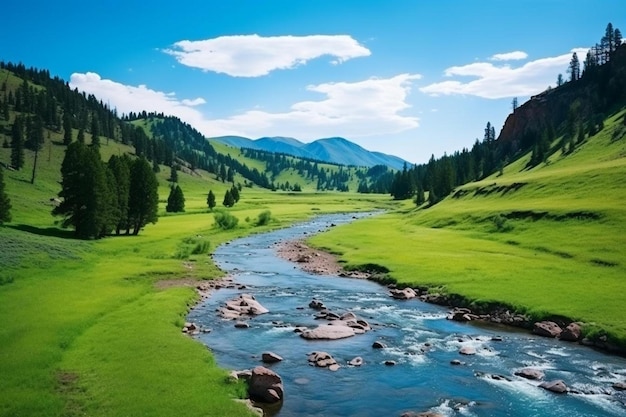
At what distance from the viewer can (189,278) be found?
57.0 metres

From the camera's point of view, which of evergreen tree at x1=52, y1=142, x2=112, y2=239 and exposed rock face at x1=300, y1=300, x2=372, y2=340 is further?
evergreen tree at x1=52, y1=142, x2=112, y2=239

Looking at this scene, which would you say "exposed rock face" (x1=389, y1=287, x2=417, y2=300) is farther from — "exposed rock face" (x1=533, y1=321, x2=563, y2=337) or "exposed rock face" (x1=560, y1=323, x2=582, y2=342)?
"exposed rock face" (x1=560, y1=323, x2=582, y2=342)

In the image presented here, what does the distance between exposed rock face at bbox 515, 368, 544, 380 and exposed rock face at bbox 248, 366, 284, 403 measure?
1540cm

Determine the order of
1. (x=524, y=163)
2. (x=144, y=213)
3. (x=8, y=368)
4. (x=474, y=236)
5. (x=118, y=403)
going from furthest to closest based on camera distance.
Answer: (x=524, y=163) < (x=144, y=213) < (x=474, y=236) < (x=8, y=368) < (x=118, y=403)

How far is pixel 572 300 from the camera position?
137 ft

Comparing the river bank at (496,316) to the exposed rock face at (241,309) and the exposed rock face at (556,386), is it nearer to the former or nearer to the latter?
the exposed rock face at (556,386)

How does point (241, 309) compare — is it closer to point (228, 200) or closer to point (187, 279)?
point (187, 279)

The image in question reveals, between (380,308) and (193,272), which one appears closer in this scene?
(380,308)

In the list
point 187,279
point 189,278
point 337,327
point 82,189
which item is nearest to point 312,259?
point 189,278

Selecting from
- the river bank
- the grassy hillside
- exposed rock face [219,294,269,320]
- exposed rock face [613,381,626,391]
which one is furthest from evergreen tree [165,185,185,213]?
exposed rock face [613,381,626,391]

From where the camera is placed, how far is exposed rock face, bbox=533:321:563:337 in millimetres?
37372

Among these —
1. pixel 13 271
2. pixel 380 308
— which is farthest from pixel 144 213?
pixel 380 308

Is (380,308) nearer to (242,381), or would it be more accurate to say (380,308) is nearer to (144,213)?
(242,381)

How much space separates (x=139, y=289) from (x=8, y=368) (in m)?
23.7
